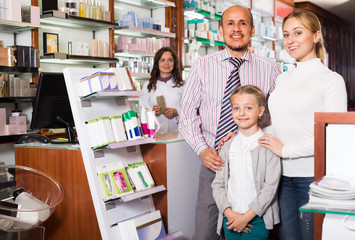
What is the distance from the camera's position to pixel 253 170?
2.15 metres

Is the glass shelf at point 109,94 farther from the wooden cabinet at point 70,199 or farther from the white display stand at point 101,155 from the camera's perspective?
the wooden cabinet at point 70,199

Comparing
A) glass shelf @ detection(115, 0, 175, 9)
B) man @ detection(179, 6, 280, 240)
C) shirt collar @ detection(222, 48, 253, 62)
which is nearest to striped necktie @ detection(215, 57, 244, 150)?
man @ detection(179, 6, 280, 240)

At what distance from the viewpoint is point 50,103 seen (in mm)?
3029

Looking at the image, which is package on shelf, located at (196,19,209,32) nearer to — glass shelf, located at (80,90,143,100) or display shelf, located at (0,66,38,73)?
display shelf, located at (0,66,38,73)

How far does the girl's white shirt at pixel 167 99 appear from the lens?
4.38 metres

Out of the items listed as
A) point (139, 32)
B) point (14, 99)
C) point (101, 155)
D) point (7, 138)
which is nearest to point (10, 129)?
point (7, 138)

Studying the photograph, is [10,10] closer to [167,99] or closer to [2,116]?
[2,116]

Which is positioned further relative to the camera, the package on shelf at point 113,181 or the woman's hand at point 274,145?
the package on shelf at point 113,181

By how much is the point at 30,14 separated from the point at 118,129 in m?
2.35

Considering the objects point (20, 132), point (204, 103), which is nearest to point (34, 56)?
point (20, 132)

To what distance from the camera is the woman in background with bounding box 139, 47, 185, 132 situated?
4.38 meters

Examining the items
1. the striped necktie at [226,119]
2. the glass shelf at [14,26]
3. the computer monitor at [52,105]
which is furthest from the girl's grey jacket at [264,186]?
the glass shelf at [14,26]

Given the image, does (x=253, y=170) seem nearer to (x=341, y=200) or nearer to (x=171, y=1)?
(x=341, y=200)

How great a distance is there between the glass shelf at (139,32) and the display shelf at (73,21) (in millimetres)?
238
